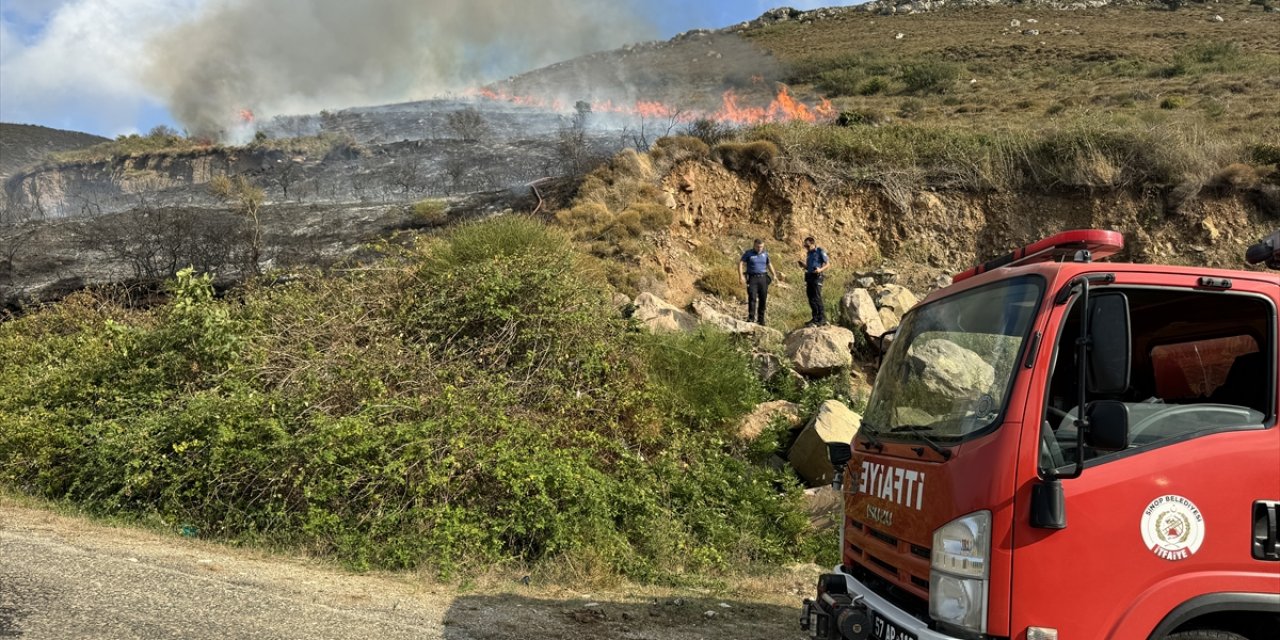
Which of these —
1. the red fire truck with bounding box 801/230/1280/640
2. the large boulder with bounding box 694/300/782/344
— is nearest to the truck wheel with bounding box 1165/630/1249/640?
the red fire truck with bounding box 801/230/1280/640

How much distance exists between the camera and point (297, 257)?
57.9ft

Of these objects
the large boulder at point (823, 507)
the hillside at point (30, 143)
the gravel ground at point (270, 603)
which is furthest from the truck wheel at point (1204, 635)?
the hillside at point (30, 143)

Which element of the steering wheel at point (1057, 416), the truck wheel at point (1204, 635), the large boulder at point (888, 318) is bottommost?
the truck wheel at point (1204, 635)

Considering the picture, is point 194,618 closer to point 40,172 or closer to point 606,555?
point 606,555

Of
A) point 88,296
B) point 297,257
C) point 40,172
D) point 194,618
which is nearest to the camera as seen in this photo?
point 194,618

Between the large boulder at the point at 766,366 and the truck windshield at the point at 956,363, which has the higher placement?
the truck windshield at the point at 956,363

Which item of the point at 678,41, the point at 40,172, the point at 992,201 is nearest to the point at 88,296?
the point at 992,201

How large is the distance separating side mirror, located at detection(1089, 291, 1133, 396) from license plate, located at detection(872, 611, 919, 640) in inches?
47.6

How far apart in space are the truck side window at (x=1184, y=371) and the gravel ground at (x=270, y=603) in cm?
294

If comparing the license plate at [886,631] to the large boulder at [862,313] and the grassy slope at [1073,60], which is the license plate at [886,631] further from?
the grassy slope at [1073,60]

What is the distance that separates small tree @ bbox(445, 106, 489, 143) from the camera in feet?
110

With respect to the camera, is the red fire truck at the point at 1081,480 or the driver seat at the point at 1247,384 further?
the driver seat at the point at 1247,384

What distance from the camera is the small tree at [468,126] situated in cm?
3342

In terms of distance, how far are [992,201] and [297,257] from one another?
56.0 ft
